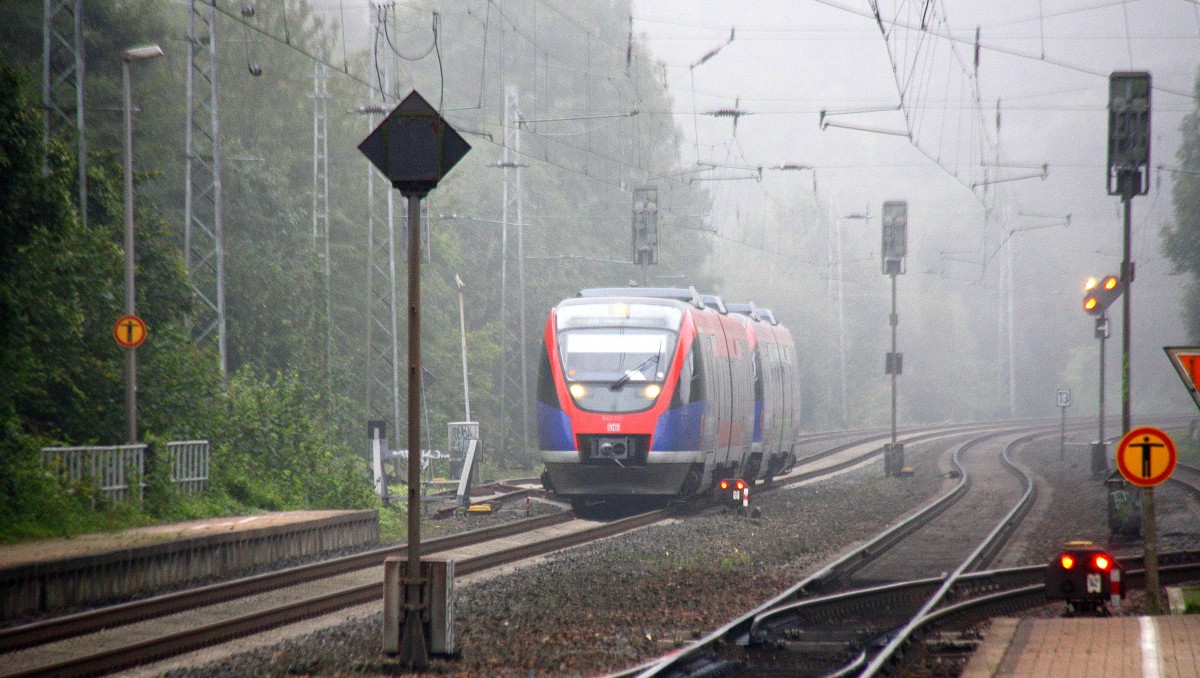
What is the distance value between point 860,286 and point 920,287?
606 inches

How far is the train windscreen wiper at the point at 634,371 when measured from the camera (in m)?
21.6

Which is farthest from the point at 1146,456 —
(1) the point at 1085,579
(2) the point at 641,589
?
(2) the point at 641,589

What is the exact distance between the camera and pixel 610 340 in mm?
21953

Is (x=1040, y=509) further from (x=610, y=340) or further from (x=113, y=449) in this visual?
(x=113, y=449)

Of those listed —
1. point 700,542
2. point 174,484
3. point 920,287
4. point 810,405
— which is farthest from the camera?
point 920,287

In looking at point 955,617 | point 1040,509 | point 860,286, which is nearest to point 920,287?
point 860,286

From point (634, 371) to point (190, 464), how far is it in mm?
7392

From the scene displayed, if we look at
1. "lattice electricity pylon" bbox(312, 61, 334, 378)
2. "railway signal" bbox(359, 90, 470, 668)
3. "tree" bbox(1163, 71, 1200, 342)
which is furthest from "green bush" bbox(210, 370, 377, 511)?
"tree" bbox(1163, 71, 1200, 342)

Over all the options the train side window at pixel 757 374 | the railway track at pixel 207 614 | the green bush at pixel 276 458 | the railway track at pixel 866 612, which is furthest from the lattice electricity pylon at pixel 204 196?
the railway track at pixel 866 612

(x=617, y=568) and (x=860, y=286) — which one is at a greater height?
(x=860, y=286)

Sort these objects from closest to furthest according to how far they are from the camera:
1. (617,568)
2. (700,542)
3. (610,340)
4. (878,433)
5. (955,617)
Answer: (955,617) < (617,568) < (700,542) < (610,340) < (878,433)

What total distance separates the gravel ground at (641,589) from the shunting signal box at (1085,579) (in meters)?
1.48

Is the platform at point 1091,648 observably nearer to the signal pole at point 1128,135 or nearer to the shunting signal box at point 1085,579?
the shunting signal box at point 1085,579

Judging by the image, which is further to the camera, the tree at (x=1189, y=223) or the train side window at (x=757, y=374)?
the tree at (x=1189, y=223)
